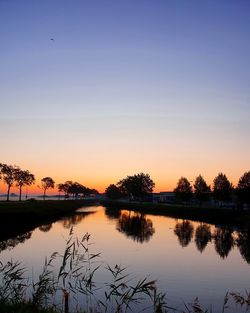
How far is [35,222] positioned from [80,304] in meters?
43.3

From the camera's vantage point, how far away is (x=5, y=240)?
37844mm

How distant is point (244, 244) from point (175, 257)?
12.3 metres

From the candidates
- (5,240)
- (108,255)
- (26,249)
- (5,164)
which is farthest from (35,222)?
(5,164)

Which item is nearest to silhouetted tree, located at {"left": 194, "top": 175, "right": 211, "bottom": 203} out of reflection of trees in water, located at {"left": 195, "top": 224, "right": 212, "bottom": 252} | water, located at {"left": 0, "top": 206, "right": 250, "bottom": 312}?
reflection of trees in water, located at {"left": 195, "top": 224, "right": 212, "bottom": 252}

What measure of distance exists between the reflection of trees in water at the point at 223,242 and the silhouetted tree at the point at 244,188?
3279 centimetres

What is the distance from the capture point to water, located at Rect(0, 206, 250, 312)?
22.2 metres

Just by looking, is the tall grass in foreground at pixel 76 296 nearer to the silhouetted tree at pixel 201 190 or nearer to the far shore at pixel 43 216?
the far shore at pixel 43 216

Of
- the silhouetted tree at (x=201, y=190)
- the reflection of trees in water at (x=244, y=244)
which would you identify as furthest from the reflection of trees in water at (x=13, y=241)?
the silhouetted tree at (x=201, y=190)

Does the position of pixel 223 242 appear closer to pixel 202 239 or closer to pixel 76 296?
pixel 202 239

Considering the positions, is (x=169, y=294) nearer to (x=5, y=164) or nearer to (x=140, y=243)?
(x=140, y=243)

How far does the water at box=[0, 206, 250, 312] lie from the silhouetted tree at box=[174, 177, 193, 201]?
2747 inches

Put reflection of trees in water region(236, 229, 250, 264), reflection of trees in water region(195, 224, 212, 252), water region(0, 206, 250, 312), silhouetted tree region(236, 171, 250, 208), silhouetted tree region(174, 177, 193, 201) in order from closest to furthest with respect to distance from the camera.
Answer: water region(0, 206, 250, 312) < reflection of trees in water region(236, 229, 250, 264) < reflection of trees in water region(195, 224, 212, 252) < silhouetted tree region(236, 171, 250, 208) < silhouetted tree region(174, 177, 193, 201)

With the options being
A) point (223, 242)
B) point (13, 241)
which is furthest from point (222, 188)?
point (13, 241)

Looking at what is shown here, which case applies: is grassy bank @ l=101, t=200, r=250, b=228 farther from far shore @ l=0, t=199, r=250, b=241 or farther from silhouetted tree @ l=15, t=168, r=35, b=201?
silhouetted tree @ l=15, t=168, r=35, b=201
